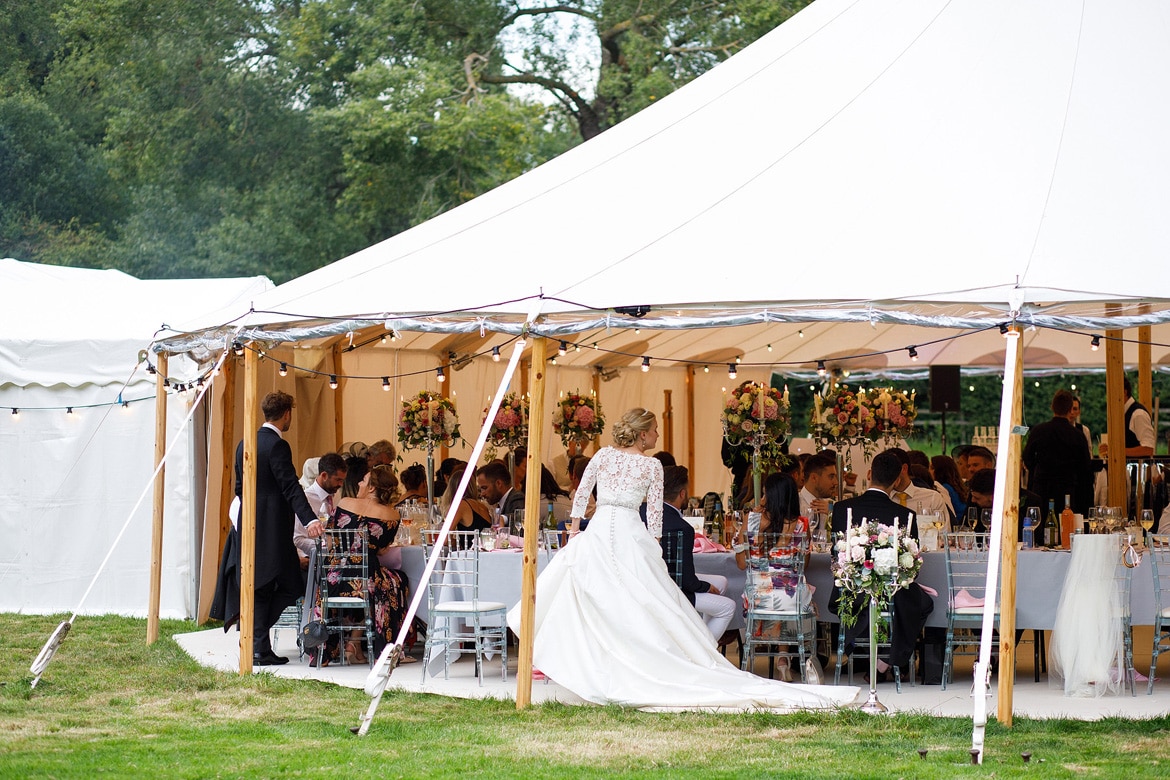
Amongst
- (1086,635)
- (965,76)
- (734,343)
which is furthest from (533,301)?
(734,343)

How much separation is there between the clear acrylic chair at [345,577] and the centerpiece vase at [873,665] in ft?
10.6

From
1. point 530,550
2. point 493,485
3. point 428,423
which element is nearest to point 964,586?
point 530,550

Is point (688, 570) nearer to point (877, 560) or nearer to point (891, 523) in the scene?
point (891, 523)

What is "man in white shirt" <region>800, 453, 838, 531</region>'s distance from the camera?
9961 mm

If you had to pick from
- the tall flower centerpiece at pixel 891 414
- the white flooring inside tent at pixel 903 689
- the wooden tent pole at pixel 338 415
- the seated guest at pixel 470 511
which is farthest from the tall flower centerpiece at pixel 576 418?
the white flooring inside tent at pixel 903 689

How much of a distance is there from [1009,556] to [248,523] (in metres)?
4.40

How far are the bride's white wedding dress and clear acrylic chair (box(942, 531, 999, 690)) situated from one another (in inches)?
38.2

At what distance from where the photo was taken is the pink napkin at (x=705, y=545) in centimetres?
911

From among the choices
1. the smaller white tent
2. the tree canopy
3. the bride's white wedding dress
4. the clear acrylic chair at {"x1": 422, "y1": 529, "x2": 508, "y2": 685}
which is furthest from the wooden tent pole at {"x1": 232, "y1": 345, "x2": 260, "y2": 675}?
the tree canopy

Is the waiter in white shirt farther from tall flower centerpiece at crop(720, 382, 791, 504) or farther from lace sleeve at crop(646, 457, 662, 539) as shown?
tall flower centerpiece at crop(720, 382, 791, 504)

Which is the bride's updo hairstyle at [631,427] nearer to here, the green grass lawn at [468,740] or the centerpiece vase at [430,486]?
the green grass lawn at [468,740]

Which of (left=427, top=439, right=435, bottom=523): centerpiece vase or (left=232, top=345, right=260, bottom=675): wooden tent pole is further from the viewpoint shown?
(left=427, top=439, right=435, bottom=523): centerpiece vase

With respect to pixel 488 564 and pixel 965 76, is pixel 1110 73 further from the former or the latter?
pixel 488 564

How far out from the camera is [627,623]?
7.82 metres
